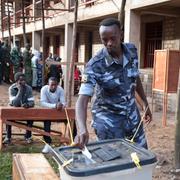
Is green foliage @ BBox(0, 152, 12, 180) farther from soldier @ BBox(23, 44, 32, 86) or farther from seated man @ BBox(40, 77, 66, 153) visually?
soldier @ BBox(23, 44, 32, 86)

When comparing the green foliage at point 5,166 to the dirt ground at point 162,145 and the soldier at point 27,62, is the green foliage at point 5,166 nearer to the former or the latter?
the dirt ground at point 162,145

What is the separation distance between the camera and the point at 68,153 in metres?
2.51

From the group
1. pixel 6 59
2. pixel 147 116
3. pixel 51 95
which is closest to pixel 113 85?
pixel 147 116

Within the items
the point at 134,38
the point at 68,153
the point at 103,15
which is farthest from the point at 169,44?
the point at 68,153

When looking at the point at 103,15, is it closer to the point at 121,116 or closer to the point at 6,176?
the point at 6,176

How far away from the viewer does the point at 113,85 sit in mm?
3143

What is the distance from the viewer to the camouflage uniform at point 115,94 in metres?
3.10

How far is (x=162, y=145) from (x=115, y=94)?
13.2ft

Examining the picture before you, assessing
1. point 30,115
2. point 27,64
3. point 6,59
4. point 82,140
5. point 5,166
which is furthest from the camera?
point 6,59

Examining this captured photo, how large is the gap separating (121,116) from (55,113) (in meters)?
3.54

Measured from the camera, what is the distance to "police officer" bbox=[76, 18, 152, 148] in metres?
2.98

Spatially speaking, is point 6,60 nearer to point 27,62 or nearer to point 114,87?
point 27,62

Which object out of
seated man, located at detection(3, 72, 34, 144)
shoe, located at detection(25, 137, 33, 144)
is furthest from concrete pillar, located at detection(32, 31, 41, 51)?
shoe, located at detection(25, 137, 33, 144)

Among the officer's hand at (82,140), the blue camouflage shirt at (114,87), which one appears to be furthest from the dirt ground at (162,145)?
the officer's hand at (82,140)
